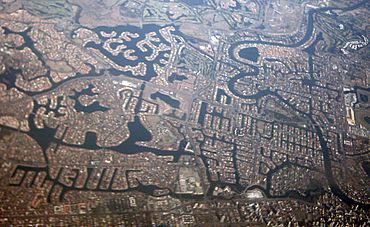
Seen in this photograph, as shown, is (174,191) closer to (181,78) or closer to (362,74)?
(181,78)

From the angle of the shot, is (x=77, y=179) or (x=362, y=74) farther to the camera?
(x=362, y=74)

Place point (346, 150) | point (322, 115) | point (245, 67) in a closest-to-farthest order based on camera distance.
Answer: point (346, 150) < point (322, 115) < point (245, 67)

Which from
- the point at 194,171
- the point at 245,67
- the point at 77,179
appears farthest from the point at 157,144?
the point at 245,67

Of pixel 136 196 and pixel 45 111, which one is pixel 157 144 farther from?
pixel 45 111

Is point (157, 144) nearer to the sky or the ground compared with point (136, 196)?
nearer to the sky

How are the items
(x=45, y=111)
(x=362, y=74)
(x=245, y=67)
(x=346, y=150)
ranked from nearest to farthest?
1. (x=45, y=111)
2. (x=346, y=150)
3. (x=245, y=67)
4. (x=362, y=74)

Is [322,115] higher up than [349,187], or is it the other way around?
[322,115]

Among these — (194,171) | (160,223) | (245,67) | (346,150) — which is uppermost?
(245,67)

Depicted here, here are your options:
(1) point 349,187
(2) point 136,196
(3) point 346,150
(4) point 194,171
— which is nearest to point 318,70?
(3) point 346,150

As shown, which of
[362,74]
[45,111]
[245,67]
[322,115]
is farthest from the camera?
[362,74]
